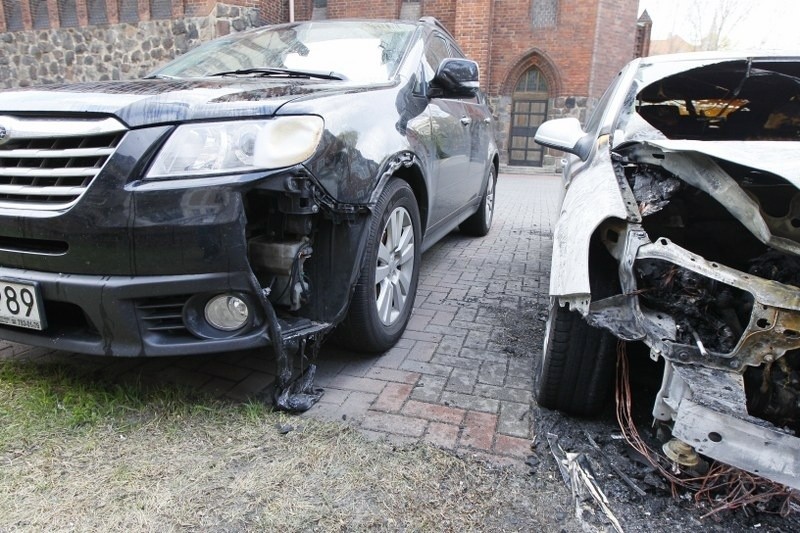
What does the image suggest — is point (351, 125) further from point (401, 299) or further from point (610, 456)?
point (610, 456)

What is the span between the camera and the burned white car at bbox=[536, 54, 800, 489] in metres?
1.50

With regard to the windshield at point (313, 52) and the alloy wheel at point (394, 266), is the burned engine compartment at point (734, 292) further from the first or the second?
the windshield at point (313, 52)

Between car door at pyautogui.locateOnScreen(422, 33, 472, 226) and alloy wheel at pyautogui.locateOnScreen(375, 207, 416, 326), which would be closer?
alloy wheel at pyautogui.locateOnScreen(375, 207, 416, 326)

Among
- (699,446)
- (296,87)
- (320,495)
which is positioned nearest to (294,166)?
(296,87)

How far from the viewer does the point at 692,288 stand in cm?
179

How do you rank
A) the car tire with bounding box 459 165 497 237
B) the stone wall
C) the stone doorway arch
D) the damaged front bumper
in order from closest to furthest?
the damaged front bumper → the car tire with bounding box 459 165 497 237 → the stone wall → the stone doorway arch

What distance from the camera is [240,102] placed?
83.0 inches

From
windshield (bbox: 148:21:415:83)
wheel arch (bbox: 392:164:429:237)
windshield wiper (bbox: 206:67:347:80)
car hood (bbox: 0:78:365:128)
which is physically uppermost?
windshield (bbox: 148:21:415:83)

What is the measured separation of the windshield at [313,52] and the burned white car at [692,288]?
1.44 metres

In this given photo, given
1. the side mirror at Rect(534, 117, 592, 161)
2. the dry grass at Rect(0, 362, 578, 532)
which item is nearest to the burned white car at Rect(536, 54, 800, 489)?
the side mirror at Rect(534, 117, 592, 161)

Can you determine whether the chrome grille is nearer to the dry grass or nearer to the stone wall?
the dry grass

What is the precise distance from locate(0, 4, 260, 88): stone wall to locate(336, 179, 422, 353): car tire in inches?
469

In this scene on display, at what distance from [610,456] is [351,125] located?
5.77 ft

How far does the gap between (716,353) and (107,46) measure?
17.0 metres
